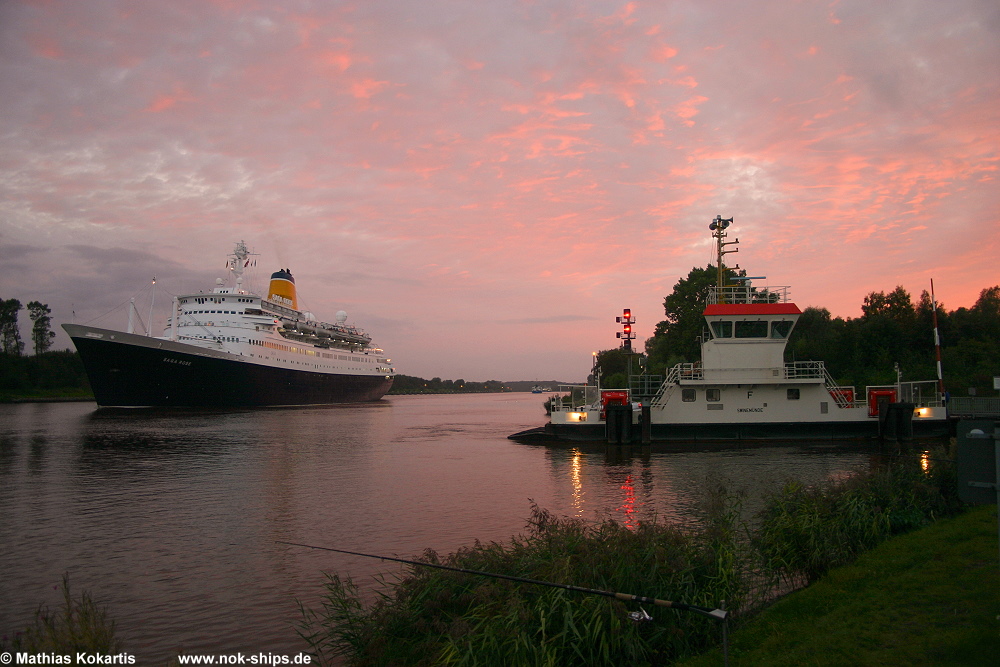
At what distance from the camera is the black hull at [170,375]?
55.3 meters

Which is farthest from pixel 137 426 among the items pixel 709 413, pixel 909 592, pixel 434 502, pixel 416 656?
pixel 909 592

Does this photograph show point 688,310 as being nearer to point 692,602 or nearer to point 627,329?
point 627,329

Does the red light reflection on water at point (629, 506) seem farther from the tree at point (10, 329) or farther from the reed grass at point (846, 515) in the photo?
the tree at point (10, 329)

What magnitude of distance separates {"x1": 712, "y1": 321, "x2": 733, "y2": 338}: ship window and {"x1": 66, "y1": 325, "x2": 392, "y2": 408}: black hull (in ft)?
166

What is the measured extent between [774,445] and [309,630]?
25306 mm

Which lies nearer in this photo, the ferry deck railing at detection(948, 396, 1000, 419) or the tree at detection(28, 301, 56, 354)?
the ferry deck railing at detection(948, 396, 1000, 419)

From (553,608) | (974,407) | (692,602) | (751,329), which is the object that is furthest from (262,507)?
(974,407)

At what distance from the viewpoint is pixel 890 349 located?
50.6 metres

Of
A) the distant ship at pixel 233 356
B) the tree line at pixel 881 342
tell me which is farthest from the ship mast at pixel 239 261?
the tree line at pixel 881 342

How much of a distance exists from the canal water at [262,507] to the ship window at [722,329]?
5.25 metres

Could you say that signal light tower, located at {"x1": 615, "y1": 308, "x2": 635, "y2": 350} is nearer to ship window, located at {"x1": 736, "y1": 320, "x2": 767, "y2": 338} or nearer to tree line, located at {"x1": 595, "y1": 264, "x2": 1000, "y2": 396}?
ship window, located at {"x1": 736, "y1": 320, "x2": 767, "y2": 338}

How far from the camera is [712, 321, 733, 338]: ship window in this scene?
2800 cm

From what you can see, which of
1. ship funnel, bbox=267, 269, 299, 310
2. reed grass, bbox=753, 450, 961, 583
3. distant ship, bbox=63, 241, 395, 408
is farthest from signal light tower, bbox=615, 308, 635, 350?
ship funnel, bbox=267, 269, 299, 310

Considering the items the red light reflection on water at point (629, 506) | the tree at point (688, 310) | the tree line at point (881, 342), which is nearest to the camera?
the red light reflection on water at point (629, 506)
